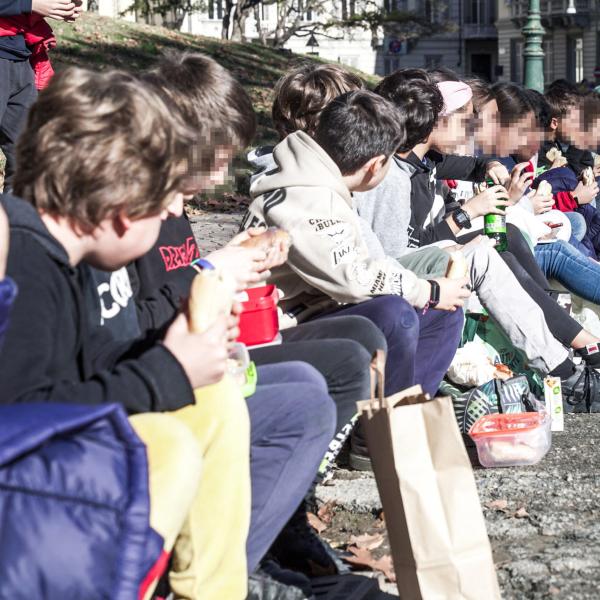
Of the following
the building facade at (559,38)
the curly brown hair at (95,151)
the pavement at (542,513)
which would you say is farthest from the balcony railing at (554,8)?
the curly brown hair at (95,151)

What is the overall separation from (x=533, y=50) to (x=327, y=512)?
12.7 metres

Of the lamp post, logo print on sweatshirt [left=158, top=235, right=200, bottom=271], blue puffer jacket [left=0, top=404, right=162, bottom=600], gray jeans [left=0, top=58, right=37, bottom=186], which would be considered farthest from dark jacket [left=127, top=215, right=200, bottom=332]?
the lamp post

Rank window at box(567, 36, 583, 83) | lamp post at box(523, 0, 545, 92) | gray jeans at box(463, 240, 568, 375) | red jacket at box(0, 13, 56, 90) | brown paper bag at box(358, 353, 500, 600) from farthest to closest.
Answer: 1. window at box(567, 36, 583, 83)
2. lamp post at box(523, 0, 545, 92)
3. red jacket at box(0, 13, 56, 90)
4. gray jeans at box(463, 240, 568, 375)
5. brown paper bag at box(358, 353, 500, 600)

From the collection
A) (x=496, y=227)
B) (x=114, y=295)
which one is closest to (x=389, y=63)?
(x=496, y=227)

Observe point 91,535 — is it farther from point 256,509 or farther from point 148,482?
point 256,509

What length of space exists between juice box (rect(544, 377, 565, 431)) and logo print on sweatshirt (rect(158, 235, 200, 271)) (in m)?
1.98

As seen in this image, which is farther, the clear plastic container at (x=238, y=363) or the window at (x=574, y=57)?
the window at (x=574, y=57)

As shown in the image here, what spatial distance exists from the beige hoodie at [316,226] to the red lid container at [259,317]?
0.50m

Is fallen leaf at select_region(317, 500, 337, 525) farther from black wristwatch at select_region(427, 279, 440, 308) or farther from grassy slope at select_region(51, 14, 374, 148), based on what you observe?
grassy slope at select_region(51, 14, 374, 148)

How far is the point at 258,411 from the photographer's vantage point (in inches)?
115

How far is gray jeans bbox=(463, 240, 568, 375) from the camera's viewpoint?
516 centimetres

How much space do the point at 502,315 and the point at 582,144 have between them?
10.4ft

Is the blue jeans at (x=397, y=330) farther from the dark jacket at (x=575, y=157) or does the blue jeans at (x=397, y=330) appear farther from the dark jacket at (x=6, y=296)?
the dark jacket at (x=575, y=157)

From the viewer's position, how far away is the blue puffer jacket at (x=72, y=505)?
194 centimetres
